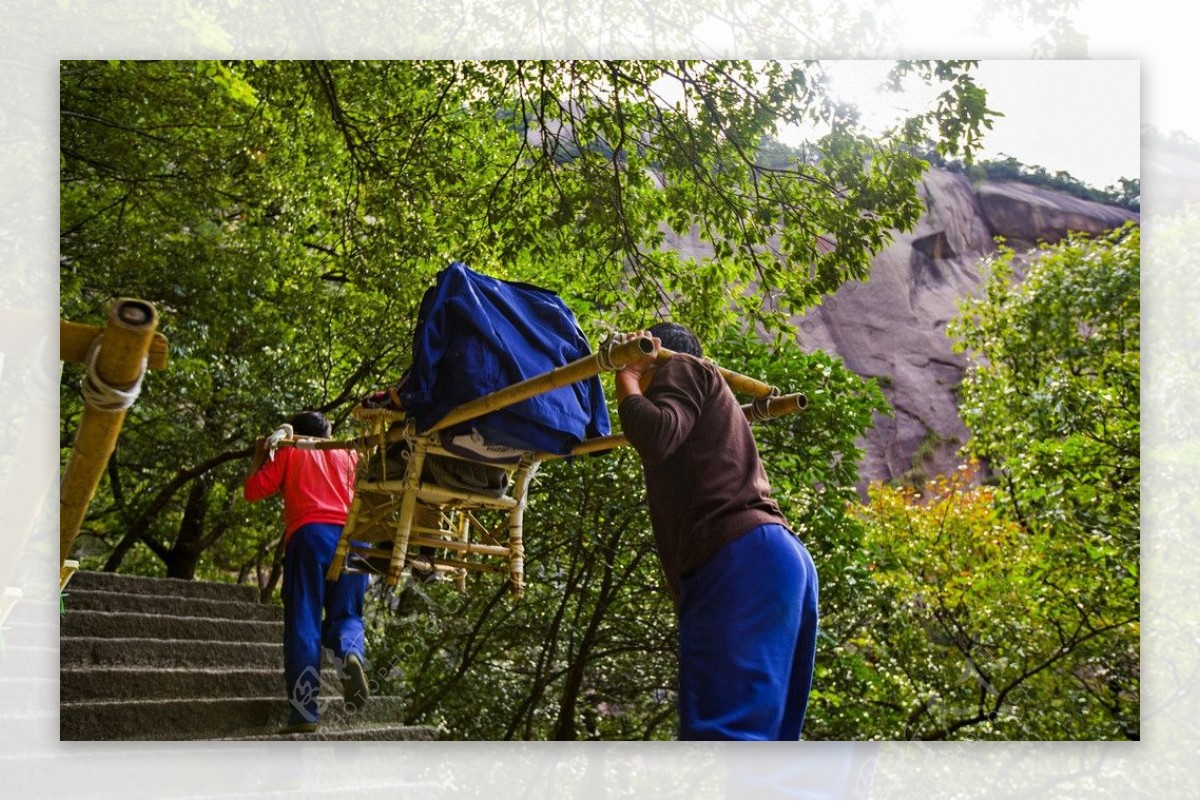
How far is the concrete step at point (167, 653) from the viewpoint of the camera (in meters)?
4.18

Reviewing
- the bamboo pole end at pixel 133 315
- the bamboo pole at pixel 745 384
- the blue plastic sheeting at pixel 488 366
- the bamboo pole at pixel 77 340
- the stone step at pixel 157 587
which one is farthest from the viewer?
the stone step at pixel 157 587

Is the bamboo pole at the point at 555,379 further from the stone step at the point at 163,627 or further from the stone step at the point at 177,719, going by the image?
the stone step at the point at 163,627

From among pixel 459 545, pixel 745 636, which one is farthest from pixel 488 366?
pixel 745 636

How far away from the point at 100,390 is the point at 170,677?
3097 millimetres

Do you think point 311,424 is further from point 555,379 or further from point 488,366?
Result: point 555,379

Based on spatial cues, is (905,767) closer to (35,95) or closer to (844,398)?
(844,398)

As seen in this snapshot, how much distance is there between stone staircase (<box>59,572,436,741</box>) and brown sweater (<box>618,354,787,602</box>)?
1.63 metres

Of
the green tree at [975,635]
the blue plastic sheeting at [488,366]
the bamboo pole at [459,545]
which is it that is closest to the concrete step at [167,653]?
the bamboo pole at [459,545]

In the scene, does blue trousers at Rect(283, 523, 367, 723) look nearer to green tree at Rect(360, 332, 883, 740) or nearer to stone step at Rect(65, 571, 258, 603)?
green tree at Rect(360, 332, 883, 740)

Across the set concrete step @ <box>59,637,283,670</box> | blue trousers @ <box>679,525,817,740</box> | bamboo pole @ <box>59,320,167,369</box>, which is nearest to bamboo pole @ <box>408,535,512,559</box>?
blue trousers @ <box>679,525,817,740</box>

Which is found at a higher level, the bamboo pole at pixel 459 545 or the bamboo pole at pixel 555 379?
the bamboo pole at pixel 555 379

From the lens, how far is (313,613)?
13.6 feet

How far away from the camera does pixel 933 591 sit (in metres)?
4.36

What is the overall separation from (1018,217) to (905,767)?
1.84m
